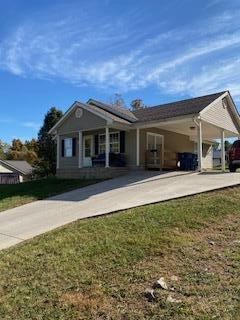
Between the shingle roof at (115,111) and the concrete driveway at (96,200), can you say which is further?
the shingle roof at (115,111)

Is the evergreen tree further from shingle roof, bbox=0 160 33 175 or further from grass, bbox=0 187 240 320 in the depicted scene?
grass, bbox=0 187 240 320

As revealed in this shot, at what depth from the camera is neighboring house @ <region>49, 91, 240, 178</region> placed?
1919cm

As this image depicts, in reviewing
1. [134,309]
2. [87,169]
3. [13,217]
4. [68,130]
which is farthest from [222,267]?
[68,130]

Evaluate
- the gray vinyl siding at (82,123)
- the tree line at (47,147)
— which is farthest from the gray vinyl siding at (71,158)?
the tree line at (47,147)

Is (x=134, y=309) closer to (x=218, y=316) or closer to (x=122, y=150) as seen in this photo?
(x=218, y=316)

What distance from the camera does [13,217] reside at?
37.8 ft

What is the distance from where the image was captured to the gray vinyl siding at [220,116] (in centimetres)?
1873

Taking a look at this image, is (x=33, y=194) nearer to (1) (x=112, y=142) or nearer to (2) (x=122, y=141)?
(2) (x=122, y=141)

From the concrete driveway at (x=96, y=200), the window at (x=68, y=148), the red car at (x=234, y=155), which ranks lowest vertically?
the concrete driveway at (x=96, y=200)

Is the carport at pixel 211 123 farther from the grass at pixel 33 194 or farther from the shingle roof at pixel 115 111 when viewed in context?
the grass at pixel 33 194

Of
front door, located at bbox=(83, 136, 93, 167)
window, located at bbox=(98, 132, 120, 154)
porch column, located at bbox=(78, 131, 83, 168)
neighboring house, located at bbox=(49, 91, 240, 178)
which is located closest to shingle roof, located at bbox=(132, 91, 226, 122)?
neighboring house, located at bbox=(49, 91, 240, 178)

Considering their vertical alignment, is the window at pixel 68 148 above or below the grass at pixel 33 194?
above

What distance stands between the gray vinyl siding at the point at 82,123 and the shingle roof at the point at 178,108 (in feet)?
7.10

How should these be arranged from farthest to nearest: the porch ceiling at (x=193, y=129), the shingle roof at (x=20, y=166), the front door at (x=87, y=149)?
the shingle roof at (x=20, y=166)
the front door at (x=87, y=149)
the porch ceiling at (x=193, y=129)
